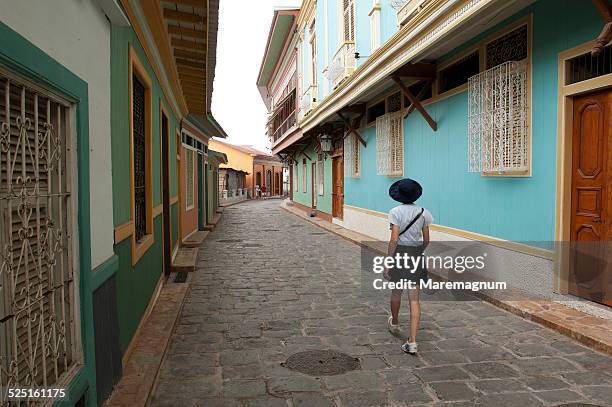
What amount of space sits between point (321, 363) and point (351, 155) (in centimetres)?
1117

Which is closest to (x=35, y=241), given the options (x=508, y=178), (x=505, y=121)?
(x=505, y=121)

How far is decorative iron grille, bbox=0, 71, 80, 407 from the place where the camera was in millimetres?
2072

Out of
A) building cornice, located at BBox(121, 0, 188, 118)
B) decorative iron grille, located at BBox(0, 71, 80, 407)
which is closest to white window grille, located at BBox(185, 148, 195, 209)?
building cornice, located at BBox(121, 0, 188, 118)

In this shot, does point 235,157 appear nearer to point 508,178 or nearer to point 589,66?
point 508,178

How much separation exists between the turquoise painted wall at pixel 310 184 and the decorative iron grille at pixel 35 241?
16226 mm

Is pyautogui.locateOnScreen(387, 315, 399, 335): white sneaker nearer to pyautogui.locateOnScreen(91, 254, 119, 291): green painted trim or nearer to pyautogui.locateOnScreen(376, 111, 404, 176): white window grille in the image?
pyautogui.locateOnScreen(91, 254, 119, 291): green painted trim

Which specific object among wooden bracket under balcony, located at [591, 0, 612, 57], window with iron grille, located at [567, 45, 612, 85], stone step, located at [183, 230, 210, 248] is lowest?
stone step, located at [183, 230, 210, 248]

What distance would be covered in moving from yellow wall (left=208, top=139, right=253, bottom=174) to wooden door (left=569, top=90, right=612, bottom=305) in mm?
43086

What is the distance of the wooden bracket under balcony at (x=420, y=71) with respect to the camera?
902 cm

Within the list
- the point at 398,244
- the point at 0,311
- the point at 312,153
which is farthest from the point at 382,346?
the point at 312,153

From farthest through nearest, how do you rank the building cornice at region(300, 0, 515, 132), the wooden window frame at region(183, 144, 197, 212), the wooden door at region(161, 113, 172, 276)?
1. the wooden window frame at region(183, 144, 197, 212)
2. the wooden door at region(161, 113, 172, 276)
3. the building cornice at region(300, 0, 515, 132)

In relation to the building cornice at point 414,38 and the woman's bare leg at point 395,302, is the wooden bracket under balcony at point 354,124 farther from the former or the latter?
the woman's bare leg at point 395,302

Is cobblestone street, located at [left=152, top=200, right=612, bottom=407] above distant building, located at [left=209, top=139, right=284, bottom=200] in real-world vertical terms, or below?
below

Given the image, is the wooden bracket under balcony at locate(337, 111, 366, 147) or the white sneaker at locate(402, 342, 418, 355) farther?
the wooden bracket under balcony at locate(337, 111, 366, 147)
